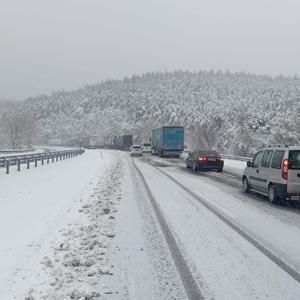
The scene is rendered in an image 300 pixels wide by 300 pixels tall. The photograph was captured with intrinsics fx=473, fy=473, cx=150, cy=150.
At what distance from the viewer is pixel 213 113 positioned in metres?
94.8

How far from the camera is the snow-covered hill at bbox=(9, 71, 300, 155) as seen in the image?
69.2m

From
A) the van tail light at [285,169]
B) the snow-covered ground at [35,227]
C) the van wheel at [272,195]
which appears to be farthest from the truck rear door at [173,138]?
the van tail light at [285,169]

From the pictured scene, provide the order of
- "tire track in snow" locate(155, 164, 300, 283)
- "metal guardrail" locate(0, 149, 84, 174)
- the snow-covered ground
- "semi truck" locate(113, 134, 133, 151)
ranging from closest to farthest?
the snow-covered ground
"tire track in snow" locate(155, 164, 300, 283)
"metal guardrail" locate(0, 149, 84, 174)
"semi truck" locate(113, 134, 133, 151)

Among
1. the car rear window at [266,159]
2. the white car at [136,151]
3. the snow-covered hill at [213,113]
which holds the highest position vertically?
the snow-covered hill at [213,113]

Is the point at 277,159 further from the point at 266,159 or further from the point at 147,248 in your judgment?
the point at 147,248

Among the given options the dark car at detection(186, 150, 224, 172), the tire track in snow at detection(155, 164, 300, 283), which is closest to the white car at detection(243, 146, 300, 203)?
the tire track in snow at detection(155, 164, 300, 283)

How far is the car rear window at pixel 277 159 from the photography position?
1398 centimetres

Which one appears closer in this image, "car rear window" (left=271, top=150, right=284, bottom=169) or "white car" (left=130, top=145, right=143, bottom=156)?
"car rear window" (left=271, top=150, right=284, bottom=169)

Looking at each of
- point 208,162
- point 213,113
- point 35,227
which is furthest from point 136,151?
point 35,227

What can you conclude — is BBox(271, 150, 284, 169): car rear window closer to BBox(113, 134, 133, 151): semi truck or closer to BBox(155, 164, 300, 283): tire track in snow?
BBox(155, 164, 300, 283): tire track in snow

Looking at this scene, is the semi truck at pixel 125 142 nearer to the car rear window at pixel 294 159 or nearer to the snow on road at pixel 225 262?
the car rear window at pixel 294 159

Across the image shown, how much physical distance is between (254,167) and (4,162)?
46.6 feet

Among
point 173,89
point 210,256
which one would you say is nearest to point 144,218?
point 210,256

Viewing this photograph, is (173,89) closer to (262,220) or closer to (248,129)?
(248,129)
